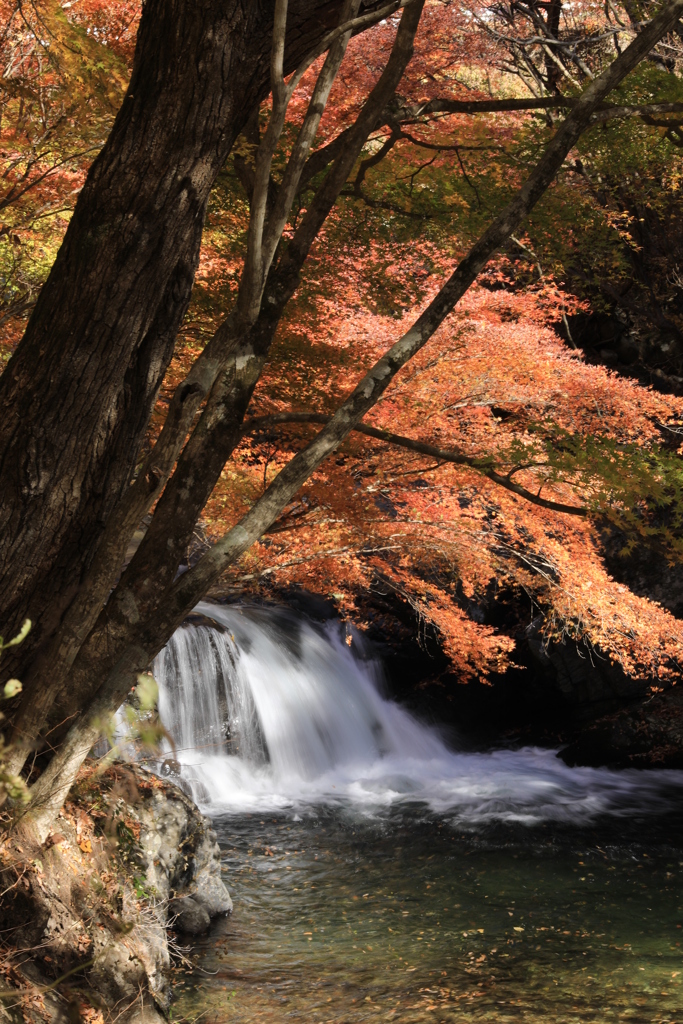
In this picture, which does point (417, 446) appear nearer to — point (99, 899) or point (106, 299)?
point (106, 299)

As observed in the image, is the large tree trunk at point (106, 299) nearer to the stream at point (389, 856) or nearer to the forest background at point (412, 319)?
the forest background at point (412, 319)

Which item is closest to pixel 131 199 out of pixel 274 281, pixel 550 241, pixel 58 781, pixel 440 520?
pixel 274 281

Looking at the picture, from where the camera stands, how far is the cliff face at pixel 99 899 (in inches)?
155

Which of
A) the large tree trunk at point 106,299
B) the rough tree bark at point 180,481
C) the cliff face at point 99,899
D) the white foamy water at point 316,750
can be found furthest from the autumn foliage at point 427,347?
the cliff face at point 99,899

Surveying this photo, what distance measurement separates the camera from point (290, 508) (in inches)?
368

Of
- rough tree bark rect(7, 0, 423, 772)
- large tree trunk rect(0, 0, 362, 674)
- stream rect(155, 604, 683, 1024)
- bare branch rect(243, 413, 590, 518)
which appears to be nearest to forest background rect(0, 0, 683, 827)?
bare branch rect(243, 413, 590, 518)

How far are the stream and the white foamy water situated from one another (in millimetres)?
31

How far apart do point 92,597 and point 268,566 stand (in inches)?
241

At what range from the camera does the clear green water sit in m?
5.15

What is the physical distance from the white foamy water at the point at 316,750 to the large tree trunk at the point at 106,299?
6140mm

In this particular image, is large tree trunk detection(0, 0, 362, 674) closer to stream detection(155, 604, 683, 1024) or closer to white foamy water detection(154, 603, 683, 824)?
stream detection(155, 604, 683, 1024)

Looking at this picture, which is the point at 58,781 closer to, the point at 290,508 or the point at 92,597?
the point at 92,597

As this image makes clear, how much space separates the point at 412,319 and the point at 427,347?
1458 mm

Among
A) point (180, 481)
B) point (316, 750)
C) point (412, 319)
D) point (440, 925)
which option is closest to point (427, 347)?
point (412, 319)
